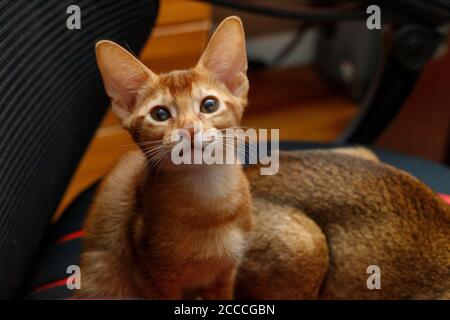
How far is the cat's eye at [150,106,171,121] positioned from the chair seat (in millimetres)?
266

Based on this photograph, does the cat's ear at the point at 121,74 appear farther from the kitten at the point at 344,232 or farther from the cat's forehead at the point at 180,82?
the kitten at the point at 344,232

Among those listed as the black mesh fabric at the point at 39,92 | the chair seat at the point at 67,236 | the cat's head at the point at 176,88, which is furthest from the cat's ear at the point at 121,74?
the chair seat at the point at 67,236

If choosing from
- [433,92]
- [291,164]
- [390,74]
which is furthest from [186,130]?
[433,92]

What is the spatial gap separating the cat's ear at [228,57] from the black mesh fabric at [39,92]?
0.51 ft

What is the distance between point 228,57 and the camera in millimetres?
492

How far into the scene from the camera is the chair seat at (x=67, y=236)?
783 mm

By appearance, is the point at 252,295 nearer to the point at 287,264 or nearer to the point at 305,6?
the point at 287,264

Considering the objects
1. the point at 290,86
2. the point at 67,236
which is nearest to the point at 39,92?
the point at 67,236

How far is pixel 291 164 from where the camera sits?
62 centimetres

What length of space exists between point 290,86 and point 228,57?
1.36ft

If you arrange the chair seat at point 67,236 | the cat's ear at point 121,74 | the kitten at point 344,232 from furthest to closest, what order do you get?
the chair seat at point 67,236, the kitten at point 344,232, the cat's ear at point 121,74

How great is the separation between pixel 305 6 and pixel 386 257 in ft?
1.88

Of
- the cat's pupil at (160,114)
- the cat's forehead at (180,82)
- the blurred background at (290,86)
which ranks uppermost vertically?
the blurred background at (290,86)

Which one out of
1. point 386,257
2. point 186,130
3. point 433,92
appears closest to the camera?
point 186,130
